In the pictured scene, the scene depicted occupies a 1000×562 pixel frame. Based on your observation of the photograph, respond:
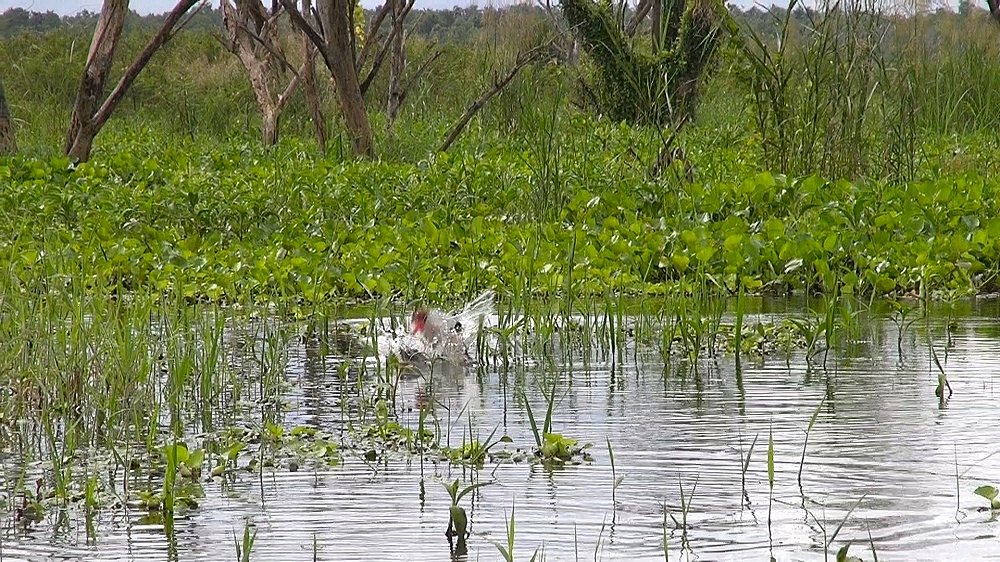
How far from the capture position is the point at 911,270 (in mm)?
6676

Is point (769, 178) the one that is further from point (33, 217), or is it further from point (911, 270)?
point (33, 217)

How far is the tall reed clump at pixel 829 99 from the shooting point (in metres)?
8.35

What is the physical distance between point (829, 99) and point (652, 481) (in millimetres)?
5575

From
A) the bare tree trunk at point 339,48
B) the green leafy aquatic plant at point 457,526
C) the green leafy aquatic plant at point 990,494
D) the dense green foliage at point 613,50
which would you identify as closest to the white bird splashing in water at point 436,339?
the green leafy aquatic plant at point 457,526

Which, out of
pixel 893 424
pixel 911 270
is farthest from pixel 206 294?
pixel 893 424

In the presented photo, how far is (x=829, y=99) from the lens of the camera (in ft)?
28.2

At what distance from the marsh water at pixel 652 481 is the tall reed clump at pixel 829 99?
143 inches

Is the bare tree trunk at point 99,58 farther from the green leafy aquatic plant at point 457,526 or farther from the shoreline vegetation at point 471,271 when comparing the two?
the green leafy aquatic plant at point 457,526

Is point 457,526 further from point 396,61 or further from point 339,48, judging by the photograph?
point 396,61

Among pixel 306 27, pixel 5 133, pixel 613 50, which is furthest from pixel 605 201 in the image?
pixel 613 50

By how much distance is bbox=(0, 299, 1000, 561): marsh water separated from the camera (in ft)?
9.81

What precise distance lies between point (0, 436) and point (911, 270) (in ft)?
13.7

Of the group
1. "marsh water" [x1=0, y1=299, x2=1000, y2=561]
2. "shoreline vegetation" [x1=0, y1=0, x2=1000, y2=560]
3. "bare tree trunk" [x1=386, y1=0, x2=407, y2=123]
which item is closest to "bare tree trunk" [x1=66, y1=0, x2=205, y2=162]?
"shoreline vegetation" [x1=0, y1=0, x2=1000, y2=560]

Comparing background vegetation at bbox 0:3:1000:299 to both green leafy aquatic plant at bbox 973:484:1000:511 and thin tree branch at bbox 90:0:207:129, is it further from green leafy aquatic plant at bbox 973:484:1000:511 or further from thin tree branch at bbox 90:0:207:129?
green leafy aquatic plant at bbox 973:484:1000:511
